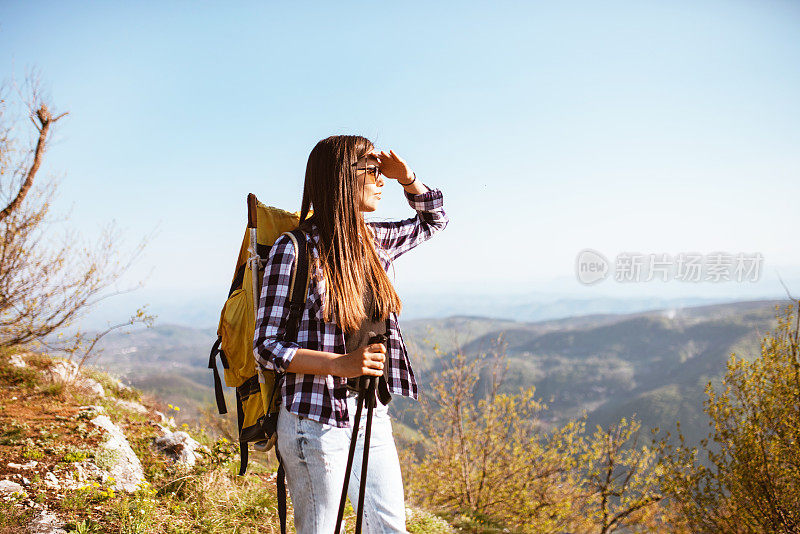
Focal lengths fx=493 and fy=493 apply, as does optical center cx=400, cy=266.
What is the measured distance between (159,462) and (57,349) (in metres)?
4.51

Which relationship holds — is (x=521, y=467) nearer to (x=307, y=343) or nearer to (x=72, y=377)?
(x=72, y=377)

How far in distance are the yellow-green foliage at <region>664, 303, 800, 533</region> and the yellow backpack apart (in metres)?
7.51

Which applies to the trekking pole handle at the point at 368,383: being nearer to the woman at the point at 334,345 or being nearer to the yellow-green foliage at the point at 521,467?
the woman at the point at 334,345

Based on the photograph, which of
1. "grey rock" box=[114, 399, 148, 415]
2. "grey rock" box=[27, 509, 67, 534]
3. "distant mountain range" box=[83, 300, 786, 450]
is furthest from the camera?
"distant mountain range" box=[83, 300, 786, 450]

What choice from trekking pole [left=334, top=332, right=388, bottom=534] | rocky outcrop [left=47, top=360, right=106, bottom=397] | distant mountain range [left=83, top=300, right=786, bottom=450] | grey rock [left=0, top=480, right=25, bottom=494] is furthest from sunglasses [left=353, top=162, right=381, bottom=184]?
distant mountain range [left=83, top=300, right=786, bottom=450]

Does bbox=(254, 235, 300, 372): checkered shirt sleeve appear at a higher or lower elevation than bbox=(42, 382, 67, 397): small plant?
higher

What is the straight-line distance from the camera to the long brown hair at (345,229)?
182 centimetres

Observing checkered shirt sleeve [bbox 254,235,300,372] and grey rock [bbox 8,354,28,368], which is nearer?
checkered shirt sleeve [bbox 254,235,300,372]

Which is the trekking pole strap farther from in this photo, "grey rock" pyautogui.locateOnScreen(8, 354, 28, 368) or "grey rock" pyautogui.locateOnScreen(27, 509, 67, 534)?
"grey rock" pyautogui.locateOnScreen(8, 354, 28, 368)

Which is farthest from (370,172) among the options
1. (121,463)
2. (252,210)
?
(121,463)

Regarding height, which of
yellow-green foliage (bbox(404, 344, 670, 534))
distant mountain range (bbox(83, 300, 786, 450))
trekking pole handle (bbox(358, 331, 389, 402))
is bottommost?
A: distant mountain range (bbox(83, 300, 786, 450))

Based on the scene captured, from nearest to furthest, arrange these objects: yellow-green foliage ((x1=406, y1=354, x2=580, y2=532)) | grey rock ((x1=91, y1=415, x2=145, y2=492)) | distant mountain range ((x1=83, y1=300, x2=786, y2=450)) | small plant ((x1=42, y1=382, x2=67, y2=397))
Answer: grey rock ((x1=91, y1=415, x2=145, y2=492)) → small plant ((x1=42, y1=382, x2=67, y2=397)) → yellow-green foliage ((x1=406, y1=354, x2=580, y2=532)) → distant mountain range ((x1=83, y1=300, x2=786, y2=450))

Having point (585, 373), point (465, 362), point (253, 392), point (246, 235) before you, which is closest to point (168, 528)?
point (253, 392)

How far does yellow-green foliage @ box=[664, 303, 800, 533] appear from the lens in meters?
7.14
